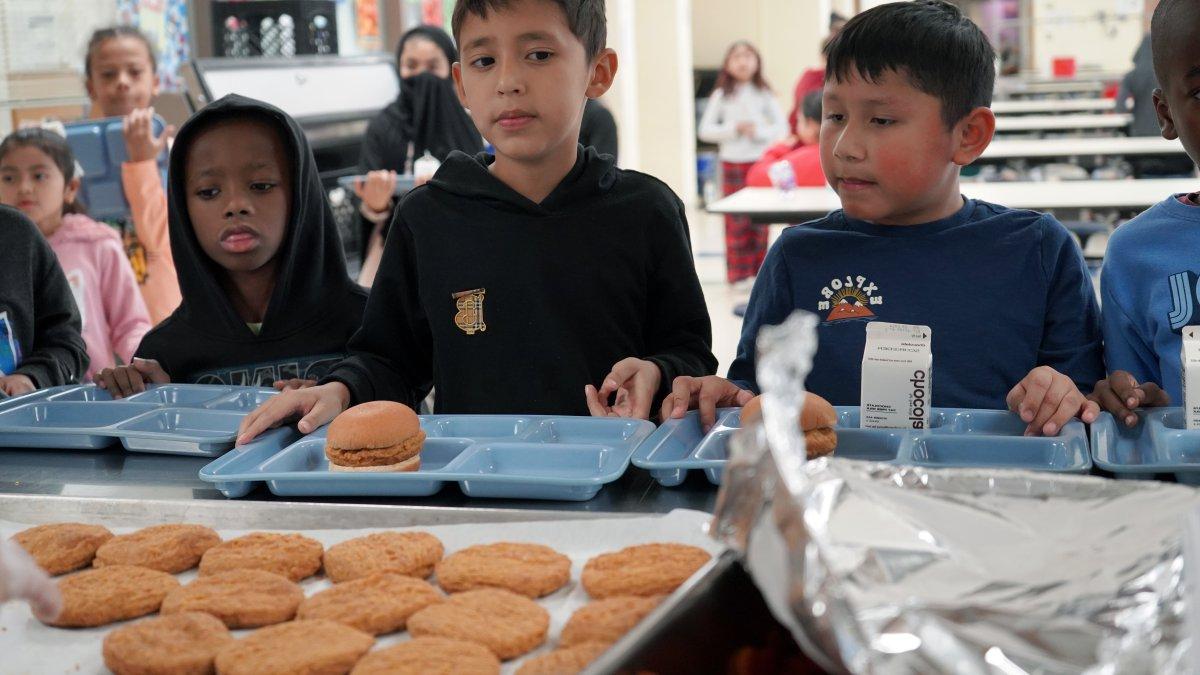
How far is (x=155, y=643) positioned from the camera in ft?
3.47

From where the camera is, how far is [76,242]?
3354 millimetres

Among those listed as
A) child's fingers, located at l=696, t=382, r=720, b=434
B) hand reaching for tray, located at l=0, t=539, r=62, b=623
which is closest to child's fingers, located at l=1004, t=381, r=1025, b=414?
child's fingers, located at l=696, t=382, r=720, b=434

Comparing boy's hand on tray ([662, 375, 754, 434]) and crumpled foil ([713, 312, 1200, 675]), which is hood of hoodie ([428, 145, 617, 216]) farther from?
crumpled foil ([713, 312, 1200, 675])

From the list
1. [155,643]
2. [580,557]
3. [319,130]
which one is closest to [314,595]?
[155,643]

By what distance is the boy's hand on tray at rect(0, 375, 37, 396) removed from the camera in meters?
2.15

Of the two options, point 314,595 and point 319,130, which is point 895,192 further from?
point 319,130

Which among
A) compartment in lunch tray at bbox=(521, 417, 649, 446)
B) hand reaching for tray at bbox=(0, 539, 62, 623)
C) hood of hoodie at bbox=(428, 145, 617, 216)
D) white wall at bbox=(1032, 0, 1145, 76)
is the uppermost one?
white wall at bbox=(1032, 0, 1145, 76)

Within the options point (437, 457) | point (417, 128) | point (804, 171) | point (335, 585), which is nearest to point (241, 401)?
point (437, 457)

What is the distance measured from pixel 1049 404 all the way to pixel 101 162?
3.43 m

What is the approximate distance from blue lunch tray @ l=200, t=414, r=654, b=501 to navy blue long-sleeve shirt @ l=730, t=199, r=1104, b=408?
37 centimetres

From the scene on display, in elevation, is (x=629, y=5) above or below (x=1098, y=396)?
above

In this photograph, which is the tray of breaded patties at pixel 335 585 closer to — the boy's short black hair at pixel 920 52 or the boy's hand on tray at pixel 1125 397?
the boy's hand on tray at pixel 1125 397

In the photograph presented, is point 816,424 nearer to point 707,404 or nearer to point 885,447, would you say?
point 885,447

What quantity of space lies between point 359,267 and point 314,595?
3.73 metres
